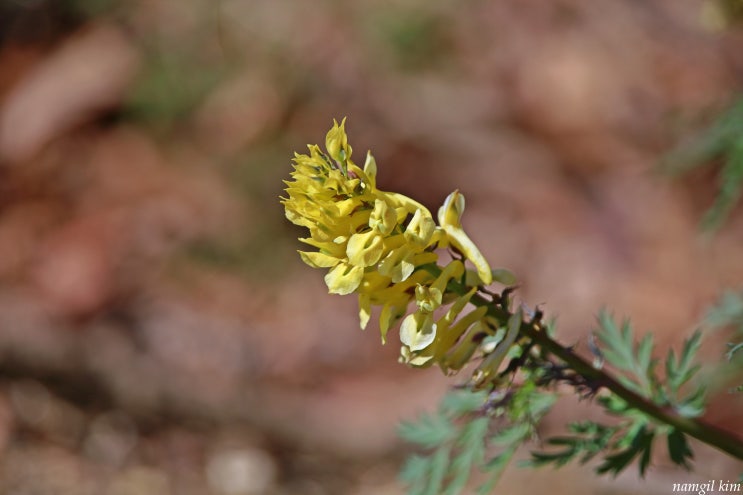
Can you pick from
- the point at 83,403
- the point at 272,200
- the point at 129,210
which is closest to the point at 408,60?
the point at 272,200

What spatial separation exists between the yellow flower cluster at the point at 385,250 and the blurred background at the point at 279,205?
2.44m

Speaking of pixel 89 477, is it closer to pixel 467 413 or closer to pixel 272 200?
pixel 272 200

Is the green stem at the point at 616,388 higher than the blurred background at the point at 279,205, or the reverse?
the blurred background at the point at 279,205

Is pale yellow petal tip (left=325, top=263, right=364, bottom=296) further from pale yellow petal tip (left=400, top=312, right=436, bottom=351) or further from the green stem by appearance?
the green stem

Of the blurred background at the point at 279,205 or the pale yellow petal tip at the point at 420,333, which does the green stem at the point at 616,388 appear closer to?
the pale yellow petal tip at the point at 420,333

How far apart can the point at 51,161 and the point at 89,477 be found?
3309mm

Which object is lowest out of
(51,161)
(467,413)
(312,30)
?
(467,413)

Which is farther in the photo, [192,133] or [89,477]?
[192,133]

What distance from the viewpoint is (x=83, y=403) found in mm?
5133

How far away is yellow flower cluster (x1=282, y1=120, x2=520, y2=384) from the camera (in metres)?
1.39

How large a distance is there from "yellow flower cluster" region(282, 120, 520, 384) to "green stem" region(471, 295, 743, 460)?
34mm

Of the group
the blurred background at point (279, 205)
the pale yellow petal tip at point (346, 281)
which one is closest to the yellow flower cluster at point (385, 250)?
the pale yellow petal tip at point (346, 281)

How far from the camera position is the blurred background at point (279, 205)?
4957 millimetres

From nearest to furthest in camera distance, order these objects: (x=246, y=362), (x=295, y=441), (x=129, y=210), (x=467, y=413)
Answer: (x=467, y=413) < (x=295, y=441) < (x=246, y=362) < (x=129, y=210)
